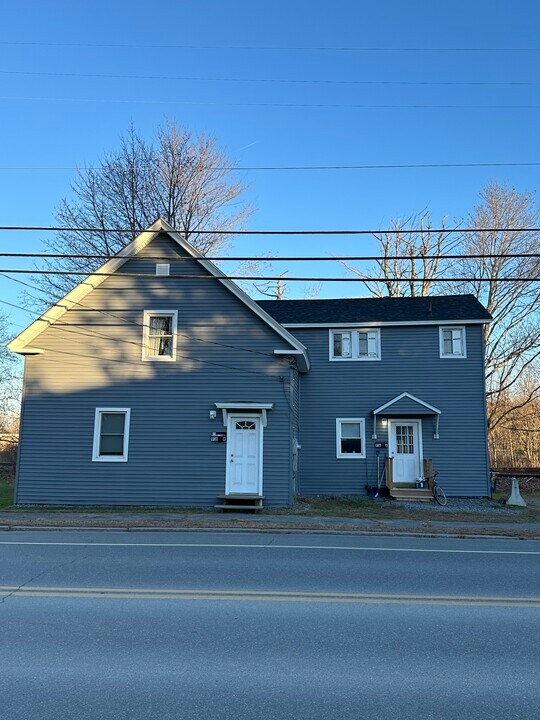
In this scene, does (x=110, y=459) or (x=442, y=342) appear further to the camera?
(x=442, y=342)

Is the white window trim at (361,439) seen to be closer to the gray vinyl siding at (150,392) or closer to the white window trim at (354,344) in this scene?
the white window trim at (354,344)

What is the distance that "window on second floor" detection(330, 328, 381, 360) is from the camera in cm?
2123

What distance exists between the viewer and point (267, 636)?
528cm

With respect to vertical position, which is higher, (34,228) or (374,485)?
(34,228)

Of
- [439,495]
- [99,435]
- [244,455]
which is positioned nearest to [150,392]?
[99,435]

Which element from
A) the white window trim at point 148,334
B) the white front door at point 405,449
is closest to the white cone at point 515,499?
the white front door at point 405,449

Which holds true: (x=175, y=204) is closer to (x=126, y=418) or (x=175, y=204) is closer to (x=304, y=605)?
(x=126, y=418)

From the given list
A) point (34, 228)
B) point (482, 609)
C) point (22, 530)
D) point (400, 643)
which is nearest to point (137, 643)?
point (400, 643)

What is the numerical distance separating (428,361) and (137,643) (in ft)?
56.7

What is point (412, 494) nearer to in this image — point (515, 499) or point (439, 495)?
point (439, 495)

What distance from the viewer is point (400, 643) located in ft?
16.8

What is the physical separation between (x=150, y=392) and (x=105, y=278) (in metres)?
3.94

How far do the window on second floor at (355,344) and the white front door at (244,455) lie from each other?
5606 mm

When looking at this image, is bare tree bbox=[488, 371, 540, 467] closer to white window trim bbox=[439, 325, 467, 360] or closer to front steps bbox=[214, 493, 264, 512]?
white window trim bbox=[439, 325, 467, 360]
